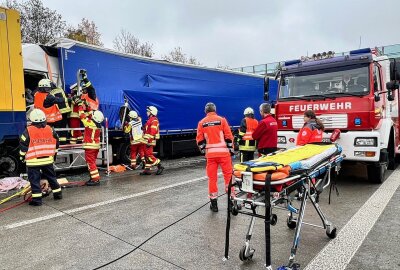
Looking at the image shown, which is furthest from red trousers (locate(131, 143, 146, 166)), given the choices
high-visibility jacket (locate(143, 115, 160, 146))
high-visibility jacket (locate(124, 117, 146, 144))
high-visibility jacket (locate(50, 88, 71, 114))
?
high-visibility jacket (locate(50, 88, 71, 114))

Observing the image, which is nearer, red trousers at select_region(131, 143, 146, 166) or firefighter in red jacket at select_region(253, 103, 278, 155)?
firefighter in red jacket at select_region(253, 103, 278, 155)

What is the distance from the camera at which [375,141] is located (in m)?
6.41

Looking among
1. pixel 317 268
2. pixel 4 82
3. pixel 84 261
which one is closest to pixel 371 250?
pixel 317 268

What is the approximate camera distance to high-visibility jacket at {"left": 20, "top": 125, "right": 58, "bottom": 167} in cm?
576

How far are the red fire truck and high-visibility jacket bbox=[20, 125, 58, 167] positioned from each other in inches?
193

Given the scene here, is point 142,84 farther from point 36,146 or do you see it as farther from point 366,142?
point 366,142

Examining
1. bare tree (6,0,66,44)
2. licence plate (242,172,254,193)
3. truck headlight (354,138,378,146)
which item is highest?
bare tree (6,0,66,44)

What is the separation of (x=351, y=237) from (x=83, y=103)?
268 inches

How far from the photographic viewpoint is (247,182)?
10.2 feet

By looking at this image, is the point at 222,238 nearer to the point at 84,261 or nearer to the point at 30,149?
the point at 84,261

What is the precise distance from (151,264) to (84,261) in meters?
0.73

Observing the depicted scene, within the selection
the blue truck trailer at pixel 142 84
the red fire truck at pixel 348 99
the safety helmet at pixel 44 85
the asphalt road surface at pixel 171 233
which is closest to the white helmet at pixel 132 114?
the blue truck trailer at pixel 142 84

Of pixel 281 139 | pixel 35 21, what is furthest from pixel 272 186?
pixel 35 21

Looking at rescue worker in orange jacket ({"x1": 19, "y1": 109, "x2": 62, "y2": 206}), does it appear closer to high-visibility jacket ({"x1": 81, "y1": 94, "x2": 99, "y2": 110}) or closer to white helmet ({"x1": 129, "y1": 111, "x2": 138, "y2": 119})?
high-visibility jacket ({"x1": 81, "y1": 94, "x2": 99, "y2": 110})
